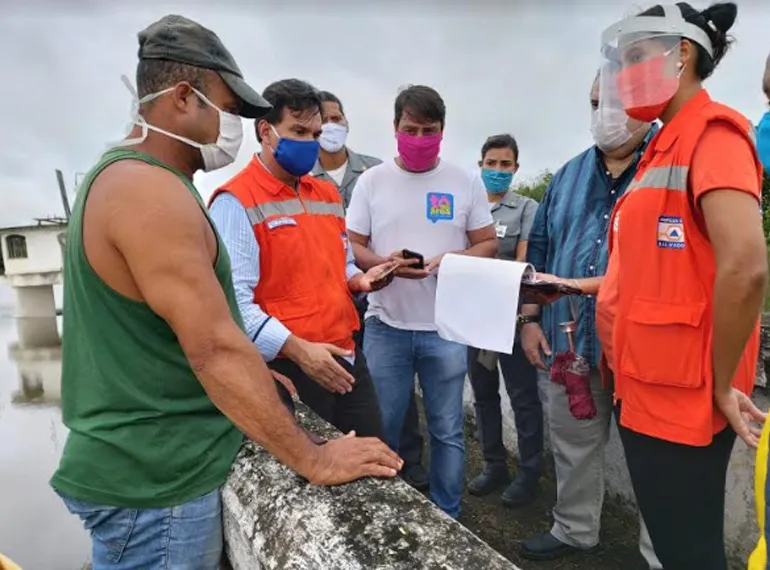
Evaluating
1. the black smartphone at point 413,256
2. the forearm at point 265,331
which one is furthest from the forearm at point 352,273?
the forearm at point 265,331

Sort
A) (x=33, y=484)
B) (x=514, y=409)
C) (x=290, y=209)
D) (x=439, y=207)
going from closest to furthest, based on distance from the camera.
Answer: (x=290, y=209), (x=439, y=207), (x=514, y=409), (x=33, y=484)

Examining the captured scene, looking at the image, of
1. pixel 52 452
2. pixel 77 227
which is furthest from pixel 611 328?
pixel 52 452

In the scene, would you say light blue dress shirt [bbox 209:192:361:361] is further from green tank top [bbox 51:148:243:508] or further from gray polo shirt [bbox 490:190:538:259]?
gray polo shirt [bbox 490:190:538:259]

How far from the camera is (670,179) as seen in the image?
63.6 inches

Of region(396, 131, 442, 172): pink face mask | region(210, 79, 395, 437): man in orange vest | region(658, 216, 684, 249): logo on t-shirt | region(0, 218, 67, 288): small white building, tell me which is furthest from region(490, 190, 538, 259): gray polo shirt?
region(0, 218, 67, 288): small white building

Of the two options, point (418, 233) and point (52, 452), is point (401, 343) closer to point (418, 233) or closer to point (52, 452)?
point (418, 233)

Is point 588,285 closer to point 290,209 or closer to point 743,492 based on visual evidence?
point 743,492

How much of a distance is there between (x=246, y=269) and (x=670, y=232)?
5.18 feet

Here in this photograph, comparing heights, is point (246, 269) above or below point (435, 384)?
above

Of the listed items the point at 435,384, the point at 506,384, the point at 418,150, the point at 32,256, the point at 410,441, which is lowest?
the point at 32,256

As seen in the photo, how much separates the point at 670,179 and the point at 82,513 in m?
1.86

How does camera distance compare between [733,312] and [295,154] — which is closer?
[733,312]

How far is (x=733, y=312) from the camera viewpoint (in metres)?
1.45

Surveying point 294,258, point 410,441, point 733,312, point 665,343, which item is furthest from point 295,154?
point 410,441
